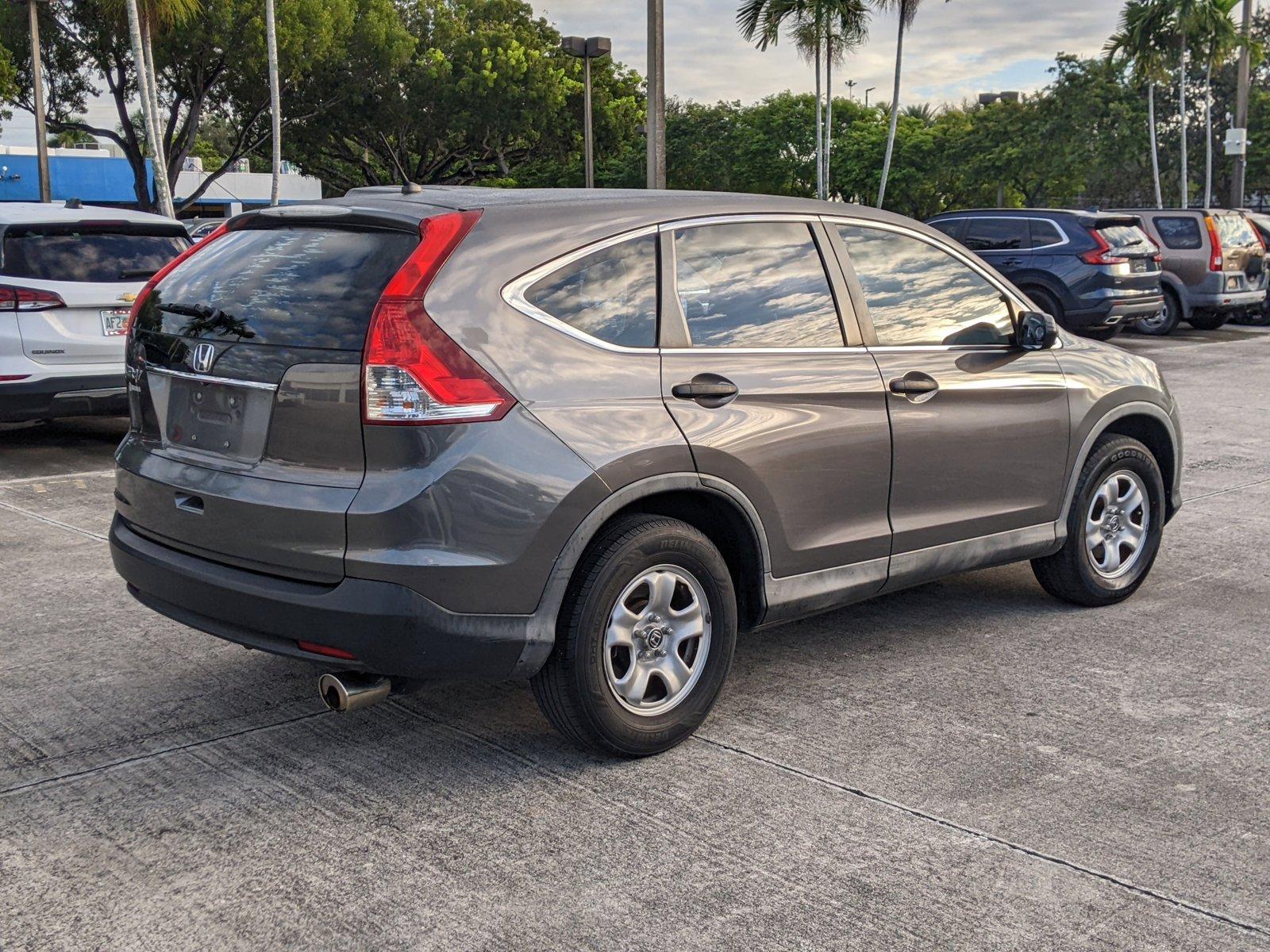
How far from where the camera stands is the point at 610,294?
4004mm

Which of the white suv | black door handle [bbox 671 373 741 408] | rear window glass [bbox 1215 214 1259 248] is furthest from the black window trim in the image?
rear window glass [bbox 1215 214 1259 248]

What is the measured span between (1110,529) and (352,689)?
341cm

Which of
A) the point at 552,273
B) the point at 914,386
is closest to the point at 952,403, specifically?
the point at 914,386

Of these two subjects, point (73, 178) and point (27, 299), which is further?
point (73, 178)

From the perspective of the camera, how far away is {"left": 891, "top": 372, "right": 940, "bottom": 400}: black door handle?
4.66m

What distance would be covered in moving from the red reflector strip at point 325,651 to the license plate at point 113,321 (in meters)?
5.94

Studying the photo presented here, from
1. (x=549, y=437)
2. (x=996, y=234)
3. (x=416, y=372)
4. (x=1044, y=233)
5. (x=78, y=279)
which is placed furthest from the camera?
(x=996, y=234)

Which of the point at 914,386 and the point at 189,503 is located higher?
the point at 914,386

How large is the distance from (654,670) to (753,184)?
4978 cm

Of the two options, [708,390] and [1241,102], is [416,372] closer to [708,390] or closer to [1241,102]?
[708,390]

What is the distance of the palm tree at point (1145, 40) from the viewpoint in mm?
40469

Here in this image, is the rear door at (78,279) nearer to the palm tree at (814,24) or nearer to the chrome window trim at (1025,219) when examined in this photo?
the chrome window trim at (1025,219)

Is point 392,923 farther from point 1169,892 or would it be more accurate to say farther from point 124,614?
point 124,614

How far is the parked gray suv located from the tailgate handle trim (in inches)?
0.4
